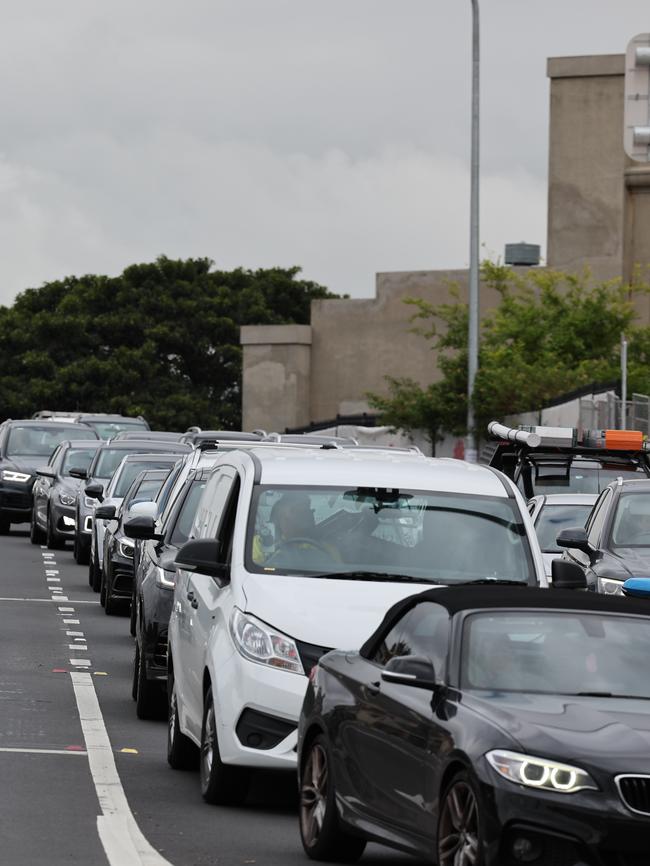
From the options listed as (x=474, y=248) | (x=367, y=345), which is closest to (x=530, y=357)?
(x=474, y=248)

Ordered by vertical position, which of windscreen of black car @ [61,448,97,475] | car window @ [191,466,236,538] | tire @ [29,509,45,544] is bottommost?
tire @ [29,509,45,544]

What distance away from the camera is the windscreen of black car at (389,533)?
10.6 metres

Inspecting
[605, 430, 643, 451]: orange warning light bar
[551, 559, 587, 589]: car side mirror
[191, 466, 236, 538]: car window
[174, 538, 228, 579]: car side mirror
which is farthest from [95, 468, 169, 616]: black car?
[551, 559, 587, 589]: car side mirror

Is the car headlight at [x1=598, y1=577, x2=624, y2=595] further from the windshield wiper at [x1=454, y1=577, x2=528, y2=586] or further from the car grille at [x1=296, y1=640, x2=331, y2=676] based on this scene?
the car grille at [x1=296, y1=640, x2=331, y2=676]

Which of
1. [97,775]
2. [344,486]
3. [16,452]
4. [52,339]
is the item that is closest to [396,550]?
[344,486]

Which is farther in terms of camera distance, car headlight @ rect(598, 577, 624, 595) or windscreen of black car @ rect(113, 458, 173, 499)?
windscreen of black car @ rect(113, 458, 173, 499)

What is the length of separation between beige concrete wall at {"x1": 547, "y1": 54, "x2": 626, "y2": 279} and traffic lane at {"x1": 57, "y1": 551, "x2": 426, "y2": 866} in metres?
48.7

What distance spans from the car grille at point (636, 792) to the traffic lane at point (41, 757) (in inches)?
99.8

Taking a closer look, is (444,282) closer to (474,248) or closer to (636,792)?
(474,248)

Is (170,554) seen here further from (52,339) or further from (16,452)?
(52,339)

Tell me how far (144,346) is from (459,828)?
74.8 meters

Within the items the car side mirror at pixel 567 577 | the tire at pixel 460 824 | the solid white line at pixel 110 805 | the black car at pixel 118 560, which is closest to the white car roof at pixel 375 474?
the car side mirror at pixel 567 577

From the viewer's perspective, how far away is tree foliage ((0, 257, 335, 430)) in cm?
8125

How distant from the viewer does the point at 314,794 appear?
8836 millimetres
